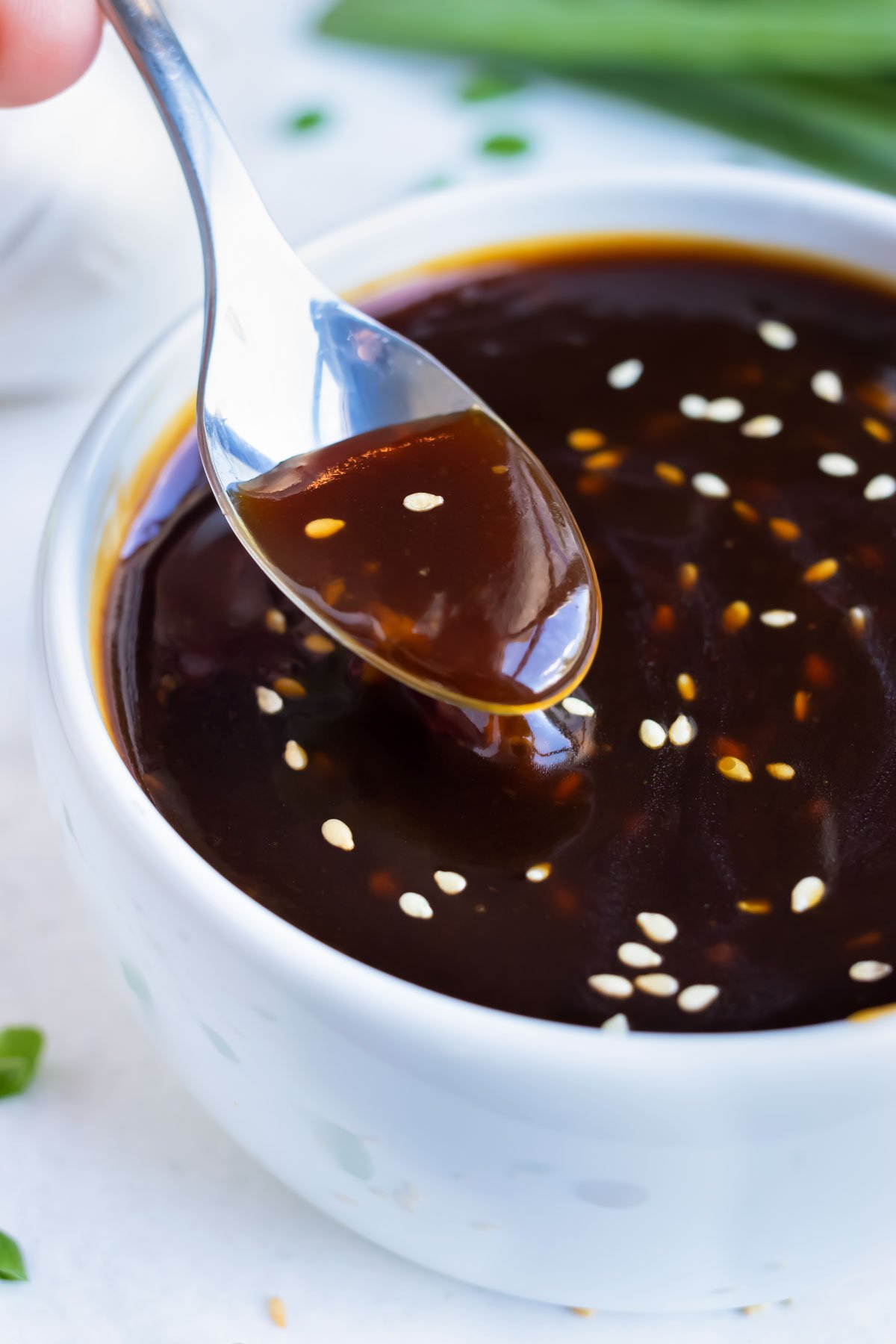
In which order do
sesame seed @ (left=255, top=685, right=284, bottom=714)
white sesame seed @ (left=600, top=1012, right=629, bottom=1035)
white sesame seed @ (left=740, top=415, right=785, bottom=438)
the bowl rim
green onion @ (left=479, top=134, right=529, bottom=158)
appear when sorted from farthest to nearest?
1. green onion @ (left=479, top=134, right=529, bottom=158)
2. white sesame seed @ (left=740, top=415, right=785, bottom=438)
3. sesame seed @ (left=255, top=685, right=284, bottom=714)
4. white sesame seed @ (left=600, top=1012, right=629, bottom=1035)
5. the bowl rim

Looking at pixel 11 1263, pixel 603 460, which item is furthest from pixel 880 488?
pixel 11 1263

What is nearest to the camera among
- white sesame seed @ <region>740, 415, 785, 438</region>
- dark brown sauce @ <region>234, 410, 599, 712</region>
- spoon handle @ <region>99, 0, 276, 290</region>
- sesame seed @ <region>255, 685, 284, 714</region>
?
dark brown sauce @ <region>234, 410, 599, 712</region>

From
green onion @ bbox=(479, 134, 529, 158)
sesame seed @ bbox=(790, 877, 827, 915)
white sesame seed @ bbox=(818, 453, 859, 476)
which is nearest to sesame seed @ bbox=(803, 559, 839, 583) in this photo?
white sesame seed @ bbox=(818, 453, 859, 476)

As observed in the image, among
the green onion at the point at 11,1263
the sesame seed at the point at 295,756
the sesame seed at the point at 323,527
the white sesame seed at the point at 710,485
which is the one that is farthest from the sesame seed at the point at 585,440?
the green onion at the point at 11,1263

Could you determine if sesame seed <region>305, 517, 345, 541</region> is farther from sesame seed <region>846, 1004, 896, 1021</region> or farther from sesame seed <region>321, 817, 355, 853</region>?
sesame seed <region>846, 1004, 896, 1021</region>

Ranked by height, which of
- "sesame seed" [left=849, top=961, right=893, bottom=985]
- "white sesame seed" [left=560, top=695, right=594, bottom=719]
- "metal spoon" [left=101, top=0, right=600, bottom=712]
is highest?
"metal spoon" [left=101, top=0, right=600, bottom=712]

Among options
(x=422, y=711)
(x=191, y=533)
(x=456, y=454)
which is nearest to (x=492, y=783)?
(x=422, y=711)
